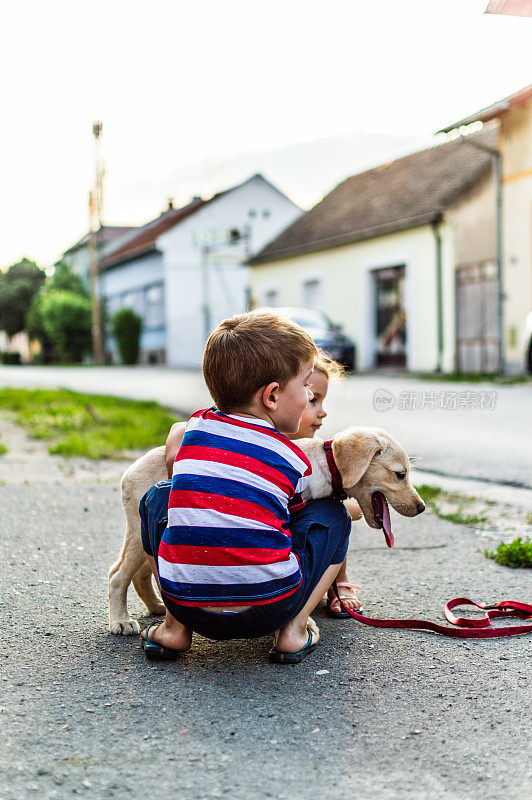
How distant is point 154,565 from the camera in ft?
9.34

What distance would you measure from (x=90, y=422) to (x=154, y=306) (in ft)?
98.5

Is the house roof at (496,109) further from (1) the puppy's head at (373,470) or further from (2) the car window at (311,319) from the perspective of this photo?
(1) the puppy's head at (373,470)

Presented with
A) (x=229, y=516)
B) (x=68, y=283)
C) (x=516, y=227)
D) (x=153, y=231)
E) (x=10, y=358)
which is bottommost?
(x=10, y=358)

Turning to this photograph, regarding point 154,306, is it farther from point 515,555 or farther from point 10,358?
point 515,555

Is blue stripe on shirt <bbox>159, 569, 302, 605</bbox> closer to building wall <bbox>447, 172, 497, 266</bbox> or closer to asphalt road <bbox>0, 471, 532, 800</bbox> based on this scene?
asphalt road <bbox>0, 471, 532, 800</bbox>

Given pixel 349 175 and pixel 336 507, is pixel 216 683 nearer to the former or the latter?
pixel 336 507

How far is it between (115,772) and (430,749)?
74cm

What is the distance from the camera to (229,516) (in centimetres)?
250

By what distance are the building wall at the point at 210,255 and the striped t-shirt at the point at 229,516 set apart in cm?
3306

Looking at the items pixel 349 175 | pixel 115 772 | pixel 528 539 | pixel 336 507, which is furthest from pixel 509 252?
pixel 115 772

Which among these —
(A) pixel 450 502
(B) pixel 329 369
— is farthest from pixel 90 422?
(B) pixel 329 369

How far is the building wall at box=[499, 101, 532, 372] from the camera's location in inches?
658

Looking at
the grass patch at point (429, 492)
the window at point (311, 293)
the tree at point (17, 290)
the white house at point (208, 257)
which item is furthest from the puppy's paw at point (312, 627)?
the tree at point (17, 290)

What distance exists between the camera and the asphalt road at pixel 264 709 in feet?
6.28
